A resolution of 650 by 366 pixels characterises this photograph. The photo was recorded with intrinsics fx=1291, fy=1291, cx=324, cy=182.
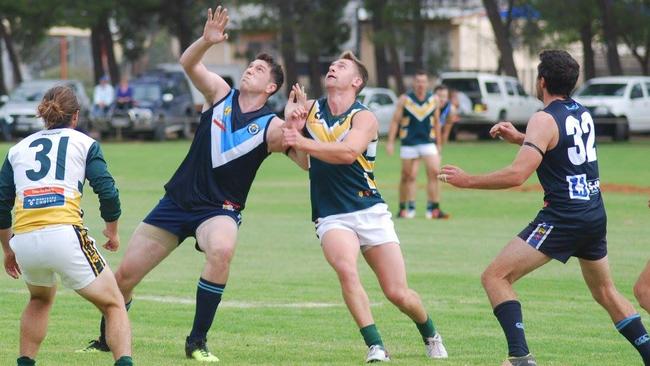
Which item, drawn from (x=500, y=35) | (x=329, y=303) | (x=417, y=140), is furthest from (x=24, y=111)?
(x=329, y=303)

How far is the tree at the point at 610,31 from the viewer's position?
46.3 metres

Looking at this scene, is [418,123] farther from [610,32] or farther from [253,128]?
[610,32]

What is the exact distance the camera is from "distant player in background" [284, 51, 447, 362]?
8367mm

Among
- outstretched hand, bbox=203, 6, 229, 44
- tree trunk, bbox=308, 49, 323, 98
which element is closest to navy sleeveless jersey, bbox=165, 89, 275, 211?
outstretched hand, bbox=203, 6, 229, 44

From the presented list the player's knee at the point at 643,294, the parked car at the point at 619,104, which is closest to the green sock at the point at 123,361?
the player's knee at the point at 643,294

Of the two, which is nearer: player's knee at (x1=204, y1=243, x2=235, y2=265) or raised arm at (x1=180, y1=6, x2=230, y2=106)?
player's knee at (x1=204, y1=243, x2=235, y2=265)

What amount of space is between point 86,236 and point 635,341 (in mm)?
3437

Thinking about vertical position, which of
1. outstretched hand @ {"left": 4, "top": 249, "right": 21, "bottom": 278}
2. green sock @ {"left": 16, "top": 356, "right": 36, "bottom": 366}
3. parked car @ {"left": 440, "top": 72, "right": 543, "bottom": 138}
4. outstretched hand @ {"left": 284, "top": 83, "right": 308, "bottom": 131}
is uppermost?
outstretched hand @ {"left": 284, "top": 83, "right": 308, "bottom": 131}

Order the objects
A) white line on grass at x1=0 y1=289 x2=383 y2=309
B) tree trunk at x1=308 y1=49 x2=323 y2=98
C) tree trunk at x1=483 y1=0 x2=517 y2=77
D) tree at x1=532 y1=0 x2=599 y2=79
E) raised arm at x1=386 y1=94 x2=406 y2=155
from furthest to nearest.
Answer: tree trunk at x1=308 y1=49 x2=323 y2=98
tree at x1=532 y1=0 x2=599 y2=79
tree trunk at x1=483 y1=0 x2=517 y2=77
raised arm at x1=386 y1=94 x2=406 y2=155
white line on grass at x1=0 y1=289 x2=383 y2=309

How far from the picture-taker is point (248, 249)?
15.7 m

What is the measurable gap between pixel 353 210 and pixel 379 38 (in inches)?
1600

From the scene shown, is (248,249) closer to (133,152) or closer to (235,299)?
(235,299)

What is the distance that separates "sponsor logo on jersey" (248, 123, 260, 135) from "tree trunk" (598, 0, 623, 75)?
129 feet

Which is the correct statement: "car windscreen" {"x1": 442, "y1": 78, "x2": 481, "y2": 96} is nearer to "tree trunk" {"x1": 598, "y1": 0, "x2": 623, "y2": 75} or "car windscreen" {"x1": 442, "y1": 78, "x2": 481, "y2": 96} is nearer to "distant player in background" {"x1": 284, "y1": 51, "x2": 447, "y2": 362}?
"tree trunk" {"x1": 598, "y1": 0, "x2": 623, "y2": 75}
